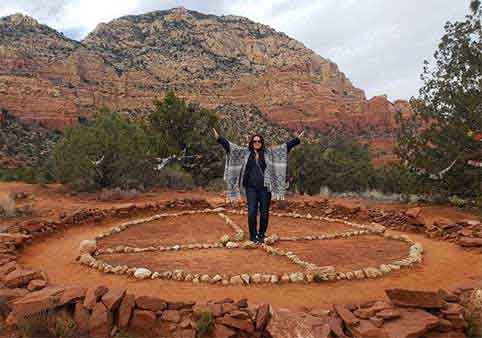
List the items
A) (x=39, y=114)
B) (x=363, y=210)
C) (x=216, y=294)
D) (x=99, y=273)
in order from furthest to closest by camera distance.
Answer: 1. (x=39, y=114)
2. (x=363, y=210)
3. (x=99, y=273)
4. (x=216, y=294)

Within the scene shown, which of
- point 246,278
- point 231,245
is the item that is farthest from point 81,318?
point 231,245

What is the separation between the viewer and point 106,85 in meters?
69.1

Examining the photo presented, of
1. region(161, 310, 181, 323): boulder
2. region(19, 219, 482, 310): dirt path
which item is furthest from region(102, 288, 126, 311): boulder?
region(19, 219, 482, 310): dirt path

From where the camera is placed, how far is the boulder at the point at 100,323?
3955 millimetres

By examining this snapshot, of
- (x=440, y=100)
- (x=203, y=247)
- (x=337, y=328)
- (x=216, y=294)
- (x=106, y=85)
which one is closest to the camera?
(x=337, y=328)

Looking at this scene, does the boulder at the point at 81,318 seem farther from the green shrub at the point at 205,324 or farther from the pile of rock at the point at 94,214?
the pile of rock at the point at 94,214

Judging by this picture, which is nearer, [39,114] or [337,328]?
[337,328]

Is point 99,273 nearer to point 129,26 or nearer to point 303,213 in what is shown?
point 303,213

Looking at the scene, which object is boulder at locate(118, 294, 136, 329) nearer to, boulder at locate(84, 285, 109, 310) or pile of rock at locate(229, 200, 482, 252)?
boulder at locate(84, 285, 109, 310)

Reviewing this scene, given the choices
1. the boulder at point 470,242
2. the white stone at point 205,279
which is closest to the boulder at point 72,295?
the white stone at point 205,279

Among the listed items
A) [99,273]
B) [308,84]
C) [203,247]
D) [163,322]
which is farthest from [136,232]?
[308,84]

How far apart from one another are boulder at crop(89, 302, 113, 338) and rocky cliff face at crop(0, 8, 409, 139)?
53.4 metres

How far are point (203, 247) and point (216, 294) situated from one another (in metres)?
2.67

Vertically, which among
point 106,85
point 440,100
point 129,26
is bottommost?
point 440,100
